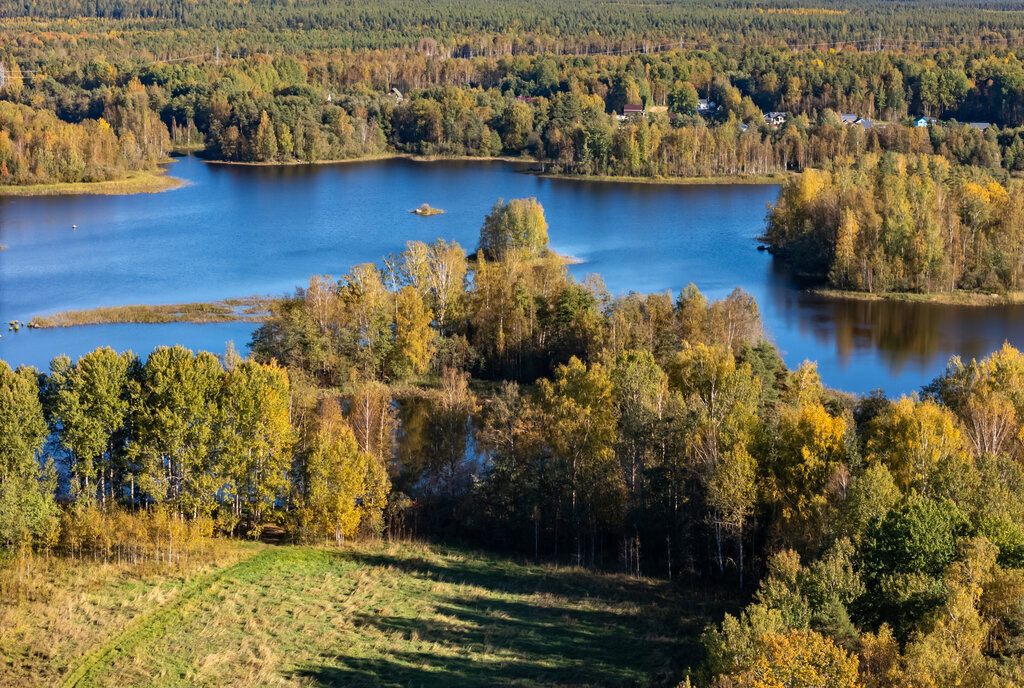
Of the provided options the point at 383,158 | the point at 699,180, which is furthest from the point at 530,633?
the point at 383,158

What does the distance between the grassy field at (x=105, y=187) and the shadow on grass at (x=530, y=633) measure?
4773 centimetres

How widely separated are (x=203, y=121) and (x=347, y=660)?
236ft

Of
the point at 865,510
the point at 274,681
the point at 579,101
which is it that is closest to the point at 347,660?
the point at 274,681

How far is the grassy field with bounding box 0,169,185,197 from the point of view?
62.3 metres

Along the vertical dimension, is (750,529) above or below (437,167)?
below

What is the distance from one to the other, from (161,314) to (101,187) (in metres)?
27.9

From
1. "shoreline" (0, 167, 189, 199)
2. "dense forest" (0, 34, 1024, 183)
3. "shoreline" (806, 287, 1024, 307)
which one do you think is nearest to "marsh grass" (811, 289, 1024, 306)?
"shoreline" (806, 287, 1024, 307)

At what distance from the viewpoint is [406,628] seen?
61.2 ft

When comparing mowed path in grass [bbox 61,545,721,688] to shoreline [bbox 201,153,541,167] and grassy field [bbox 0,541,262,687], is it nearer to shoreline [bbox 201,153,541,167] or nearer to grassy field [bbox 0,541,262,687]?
grassy field [bbox 0,541,262,687]

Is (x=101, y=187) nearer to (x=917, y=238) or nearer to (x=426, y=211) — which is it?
(x=426, y=211)

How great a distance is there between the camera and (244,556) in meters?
21.5

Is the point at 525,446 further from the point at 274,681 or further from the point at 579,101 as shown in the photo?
the point at 579,101

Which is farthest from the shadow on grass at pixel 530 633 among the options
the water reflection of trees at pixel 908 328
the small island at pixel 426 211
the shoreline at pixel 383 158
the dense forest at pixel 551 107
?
the shoreline at pixel 383 158

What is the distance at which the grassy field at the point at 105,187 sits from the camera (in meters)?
62.3
